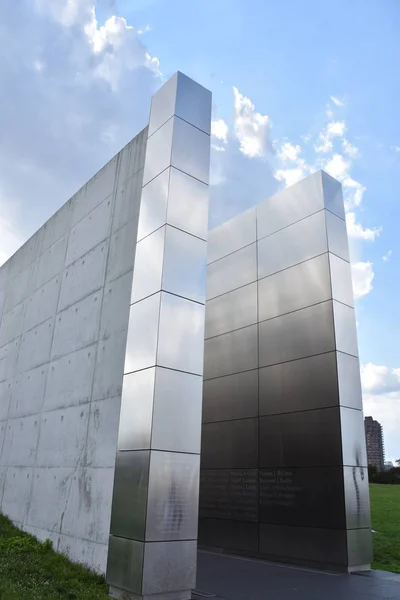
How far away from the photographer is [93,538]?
8.73 metres

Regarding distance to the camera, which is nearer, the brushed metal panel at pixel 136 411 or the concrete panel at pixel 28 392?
the brushed metal panel at pixel 136 411

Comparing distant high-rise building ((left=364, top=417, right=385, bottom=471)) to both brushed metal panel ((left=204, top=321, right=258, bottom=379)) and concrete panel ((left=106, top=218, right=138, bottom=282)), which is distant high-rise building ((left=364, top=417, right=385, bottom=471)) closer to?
brushed metal panel ((left=204, top=321, right=258, bottom=379))

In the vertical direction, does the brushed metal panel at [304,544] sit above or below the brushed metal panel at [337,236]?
below

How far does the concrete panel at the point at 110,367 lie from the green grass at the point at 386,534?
7275 millimetres

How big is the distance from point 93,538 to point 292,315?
7.45m

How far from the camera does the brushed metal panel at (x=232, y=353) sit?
14.5 m

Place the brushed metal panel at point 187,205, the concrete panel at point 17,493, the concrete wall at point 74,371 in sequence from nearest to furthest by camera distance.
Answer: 1. the brushed metal panel at point 187,205
2. the concrete wall at point 74,371
3. the concrete panel at point 17,493

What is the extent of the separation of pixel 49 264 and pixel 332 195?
28.1ft

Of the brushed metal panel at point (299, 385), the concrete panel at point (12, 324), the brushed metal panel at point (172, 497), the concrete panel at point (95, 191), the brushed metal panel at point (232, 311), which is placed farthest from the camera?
the concrete panel at point (12, 324)

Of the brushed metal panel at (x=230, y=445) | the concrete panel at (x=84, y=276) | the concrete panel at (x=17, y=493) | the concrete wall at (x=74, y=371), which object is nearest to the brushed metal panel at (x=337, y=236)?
the brushed metal panel at (x=230, y=445)

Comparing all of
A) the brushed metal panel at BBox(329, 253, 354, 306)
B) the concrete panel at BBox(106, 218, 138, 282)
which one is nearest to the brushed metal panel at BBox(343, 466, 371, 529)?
the brushed metal panel at BBox(329, 253, 354, 306)

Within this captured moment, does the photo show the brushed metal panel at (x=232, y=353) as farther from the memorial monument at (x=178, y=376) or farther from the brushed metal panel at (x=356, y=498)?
the brushed metal panel at (x=356, y=498)

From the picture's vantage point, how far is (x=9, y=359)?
16.6 metres

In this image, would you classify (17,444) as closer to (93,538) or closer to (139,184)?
(93,538)
